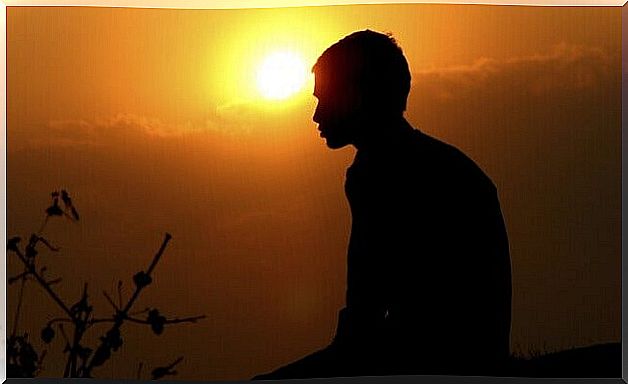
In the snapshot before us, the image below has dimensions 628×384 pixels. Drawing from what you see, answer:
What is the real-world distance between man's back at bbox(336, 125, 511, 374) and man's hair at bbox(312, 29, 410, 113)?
0.17 metres

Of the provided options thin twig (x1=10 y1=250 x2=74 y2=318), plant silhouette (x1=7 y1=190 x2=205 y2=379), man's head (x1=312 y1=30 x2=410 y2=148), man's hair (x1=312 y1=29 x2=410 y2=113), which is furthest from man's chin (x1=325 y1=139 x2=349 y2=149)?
thin twig (x1=10 y1=250 x2=74 y2=318)

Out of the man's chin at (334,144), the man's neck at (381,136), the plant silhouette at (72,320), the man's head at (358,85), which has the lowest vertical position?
the plant silhouette at (72,320)

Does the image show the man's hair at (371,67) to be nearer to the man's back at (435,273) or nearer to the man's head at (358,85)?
the man's head at (358,85)

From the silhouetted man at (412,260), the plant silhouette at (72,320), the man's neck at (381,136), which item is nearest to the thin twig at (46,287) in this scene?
the plant silhouette at (72,320)

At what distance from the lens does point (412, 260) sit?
14.2 feet

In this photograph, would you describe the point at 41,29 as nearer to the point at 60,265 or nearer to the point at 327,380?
the point at 60,265

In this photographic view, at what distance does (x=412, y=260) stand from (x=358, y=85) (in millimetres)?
751

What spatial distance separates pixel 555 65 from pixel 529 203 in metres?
0.57

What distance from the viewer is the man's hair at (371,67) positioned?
171 inches

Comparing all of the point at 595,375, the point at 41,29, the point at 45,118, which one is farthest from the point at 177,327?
the point at 595,375

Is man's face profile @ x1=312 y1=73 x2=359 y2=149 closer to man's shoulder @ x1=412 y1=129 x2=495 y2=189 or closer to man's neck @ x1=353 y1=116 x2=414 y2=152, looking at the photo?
man's neck @ x1=353 y1=116 x2=414 y2=152

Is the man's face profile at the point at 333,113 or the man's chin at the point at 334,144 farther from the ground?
the man's face profile at the point at 333,113

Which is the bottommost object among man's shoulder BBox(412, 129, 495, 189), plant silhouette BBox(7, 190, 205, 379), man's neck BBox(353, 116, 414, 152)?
plant silhouette BBox(7, 190, 205, 379)

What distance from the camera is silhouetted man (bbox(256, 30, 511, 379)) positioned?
4.33 m
